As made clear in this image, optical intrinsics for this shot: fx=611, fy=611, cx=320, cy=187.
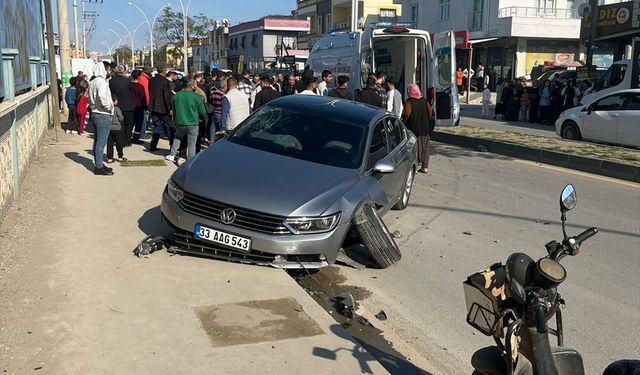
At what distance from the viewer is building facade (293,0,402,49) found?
5555 centimetres

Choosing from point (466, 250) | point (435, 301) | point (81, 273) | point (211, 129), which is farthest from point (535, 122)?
point (81, 273)

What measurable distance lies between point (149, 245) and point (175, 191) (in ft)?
1.87

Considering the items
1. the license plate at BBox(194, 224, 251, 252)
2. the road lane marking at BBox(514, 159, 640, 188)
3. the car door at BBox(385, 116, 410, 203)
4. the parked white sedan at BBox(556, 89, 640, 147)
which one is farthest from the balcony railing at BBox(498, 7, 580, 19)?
the license plate at BBox(194, 224, 251, 252)

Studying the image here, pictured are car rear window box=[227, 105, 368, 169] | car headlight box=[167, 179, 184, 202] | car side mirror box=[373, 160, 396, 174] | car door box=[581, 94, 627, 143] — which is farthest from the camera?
car door box=[581, 94, 627, 143]

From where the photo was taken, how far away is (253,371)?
3.56 meters

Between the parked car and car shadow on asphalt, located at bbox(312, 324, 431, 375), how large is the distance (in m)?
1.34

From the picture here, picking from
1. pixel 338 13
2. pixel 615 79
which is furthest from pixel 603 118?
pixel 338 13

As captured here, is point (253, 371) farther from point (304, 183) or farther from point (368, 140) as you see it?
point (368, 140)

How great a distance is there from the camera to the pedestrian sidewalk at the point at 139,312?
143 inches

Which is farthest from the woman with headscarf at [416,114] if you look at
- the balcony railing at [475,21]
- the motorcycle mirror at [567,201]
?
the balcony railing at [475,21]

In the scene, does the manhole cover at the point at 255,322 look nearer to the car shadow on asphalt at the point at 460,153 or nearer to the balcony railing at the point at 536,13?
the car shadow on asphalt at the point at 460,153

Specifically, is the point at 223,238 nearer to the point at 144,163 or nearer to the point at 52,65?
the point at 144,163

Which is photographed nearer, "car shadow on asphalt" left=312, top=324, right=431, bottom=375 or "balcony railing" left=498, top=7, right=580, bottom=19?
"car shadow on asphalt" left=312, top=324, right=431, bottom=375

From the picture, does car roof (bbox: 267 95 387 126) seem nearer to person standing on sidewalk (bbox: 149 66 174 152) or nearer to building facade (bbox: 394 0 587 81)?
person standing on sidewalk (bbox: 149 66 174 152)
